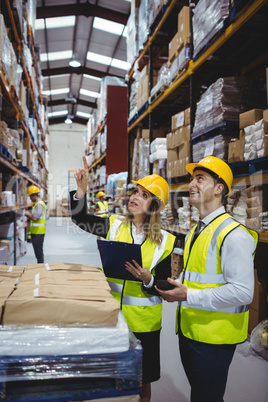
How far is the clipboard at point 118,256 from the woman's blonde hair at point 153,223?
0.97ft

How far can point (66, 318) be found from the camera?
114 centimetres

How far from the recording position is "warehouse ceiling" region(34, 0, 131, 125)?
36.9ft

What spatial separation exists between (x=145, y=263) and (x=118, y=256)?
272 mm

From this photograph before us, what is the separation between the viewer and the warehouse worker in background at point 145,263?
77.2 inches

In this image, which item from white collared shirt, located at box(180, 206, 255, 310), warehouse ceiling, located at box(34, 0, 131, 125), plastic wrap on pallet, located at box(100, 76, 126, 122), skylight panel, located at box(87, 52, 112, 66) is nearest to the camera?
white collared shirt, located at box(180, 206, 255, 310)

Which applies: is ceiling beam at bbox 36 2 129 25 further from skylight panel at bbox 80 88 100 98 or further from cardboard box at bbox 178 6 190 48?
skylight panel at bbox 80 88 100 98

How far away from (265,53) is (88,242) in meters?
8.40

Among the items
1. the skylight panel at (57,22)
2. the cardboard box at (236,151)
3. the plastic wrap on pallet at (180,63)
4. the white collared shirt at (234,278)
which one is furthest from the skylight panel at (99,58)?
the white collared shirt at (234,278)

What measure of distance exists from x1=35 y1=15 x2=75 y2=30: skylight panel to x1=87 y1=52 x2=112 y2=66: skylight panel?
8.61ft

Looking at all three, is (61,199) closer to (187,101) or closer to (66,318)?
(187,101)

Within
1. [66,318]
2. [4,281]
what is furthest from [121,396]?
[4,281]

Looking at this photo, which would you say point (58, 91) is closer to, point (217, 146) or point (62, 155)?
point (62, 155)

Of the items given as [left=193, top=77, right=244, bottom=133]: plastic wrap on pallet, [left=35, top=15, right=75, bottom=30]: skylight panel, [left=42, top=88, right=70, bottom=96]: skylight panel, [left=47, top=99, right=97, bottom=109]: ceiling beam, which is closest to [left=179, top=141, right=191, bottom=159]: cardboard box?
[left=193, top=77, right=244, bottom=133]: plastic wrap on pallet

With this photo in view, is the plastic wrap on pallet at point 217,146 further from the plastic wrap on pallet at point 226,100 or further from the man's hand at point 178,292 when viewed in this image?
the man's hand at point 178,292
